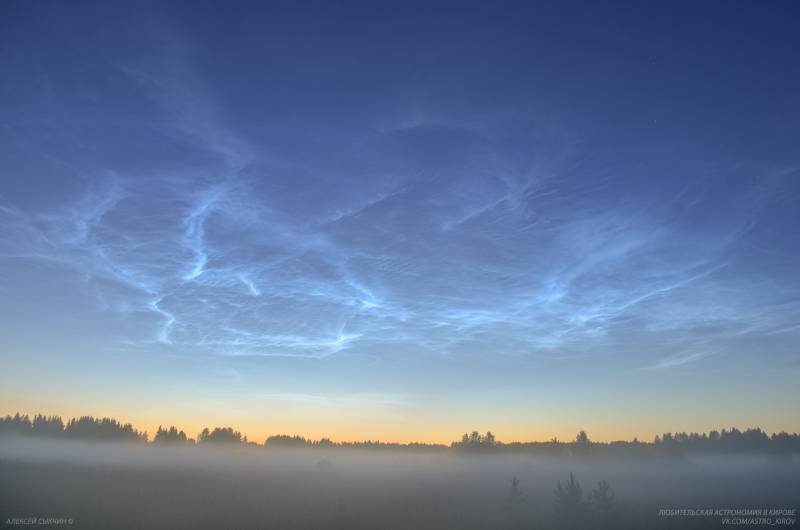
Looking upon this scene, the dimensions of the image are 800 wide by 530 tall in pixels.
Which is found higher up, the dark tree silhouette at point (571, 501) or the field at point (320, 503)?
the dark tree silhouette at point (571, 501)

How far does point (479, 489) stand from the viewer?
128 meters

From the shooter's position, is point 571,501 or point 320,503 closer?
point 571,501

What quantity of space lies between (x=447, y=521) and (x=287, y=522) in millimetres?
30607

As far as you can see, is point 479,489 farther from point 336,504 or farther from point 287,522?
point 287,522

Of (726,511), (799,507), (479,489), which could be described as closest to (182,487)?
(479,489)

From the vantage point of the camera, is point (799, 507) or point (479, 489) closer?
point (799, 507)

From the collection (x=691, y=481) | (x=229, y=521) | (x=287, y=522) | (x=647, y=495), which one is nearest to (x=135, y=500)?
(x=229, y=521)

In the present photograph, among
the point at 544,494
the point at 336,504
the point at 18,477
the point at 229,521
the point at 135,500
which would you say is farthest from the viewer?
the point at 544,494

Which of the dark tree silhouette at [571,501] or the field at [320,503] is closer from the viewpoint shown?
the field at [320,503]

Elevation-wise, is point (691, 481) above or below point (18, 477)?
below

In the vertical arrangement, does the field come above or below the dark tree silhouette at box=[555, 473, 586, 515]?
below

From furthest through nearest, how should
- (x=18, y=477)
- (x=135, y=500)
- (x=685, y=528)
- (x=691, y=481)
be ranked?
(x=691, y=481), (x=18, y=477), (x=135, y=500), (x=685, y=528)

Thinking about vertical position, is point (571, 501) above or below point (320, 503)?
above

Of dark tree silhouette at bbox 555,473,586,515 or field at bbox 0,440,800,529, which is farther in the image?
dark tree silhouette at bbox 555,473,586,515
